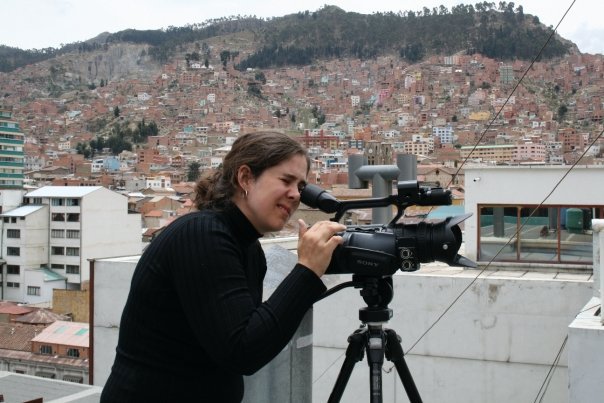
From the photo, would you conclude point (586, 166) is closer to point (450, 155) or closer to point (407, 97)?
point (450, 155)

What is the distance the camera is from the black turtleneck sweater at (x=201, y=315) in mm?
984

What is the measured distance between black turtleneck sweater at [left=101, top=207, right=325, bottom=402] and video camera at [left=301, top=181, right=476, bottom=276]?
12 centimetres

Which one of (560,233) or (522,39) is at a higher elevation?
(522,39)

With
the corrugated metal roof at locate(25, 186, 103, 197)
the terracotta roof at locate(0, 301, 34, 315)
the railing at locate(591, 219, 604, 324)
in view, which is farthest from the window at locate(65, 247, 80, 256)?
the railing at locate(591, 219, 604, 324)

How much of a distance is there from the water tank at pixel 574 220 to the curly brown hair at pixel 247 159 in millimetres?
7593

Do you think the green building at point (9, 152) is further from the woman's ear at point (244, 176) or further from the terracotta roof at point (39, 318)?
the woman's ear at point (244, 176)

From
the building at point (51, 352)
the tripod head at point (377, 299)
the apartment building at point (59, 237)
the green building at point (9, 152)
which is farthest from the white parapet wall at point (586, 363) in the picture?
the green building at point (9, 152)

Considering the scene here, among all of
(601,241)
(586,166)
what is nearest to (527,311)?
(586,166)

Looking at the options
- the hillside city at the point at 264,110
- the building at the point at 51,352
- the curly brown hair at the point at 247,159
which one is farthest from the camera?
the hillside city at the point at 264,110

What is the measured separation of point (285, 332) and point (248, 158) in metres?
0.27

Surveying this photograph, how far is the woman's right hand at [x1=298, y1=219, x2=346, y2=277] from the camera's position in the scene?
1.05m

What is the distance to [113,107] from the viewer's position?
12306cm

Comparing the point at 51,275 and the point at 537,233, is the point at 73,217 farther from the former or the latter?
the point at 537,233

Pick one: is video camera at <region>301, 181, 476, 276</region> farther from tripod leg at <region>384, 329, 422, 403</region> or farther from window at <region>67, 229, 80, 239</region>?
window at <region>67, 229, 80, 239</region>
